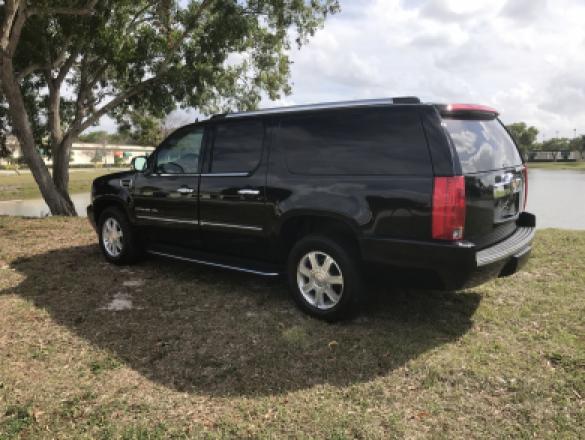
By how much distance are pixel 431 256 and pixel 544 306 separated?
6.05 feet

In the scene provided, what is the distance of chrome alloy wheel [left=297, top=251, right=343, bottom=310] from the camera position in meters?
4.32

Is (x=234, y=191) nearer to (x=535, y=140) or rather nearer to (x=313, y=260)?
(x=313, y=260)

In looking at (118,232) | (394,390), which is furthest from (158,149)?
(394,390)

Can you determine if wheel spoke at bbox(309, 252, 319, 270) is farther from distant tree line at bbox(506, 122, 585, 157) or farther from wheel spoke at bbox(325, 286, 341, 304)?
distant tree line at bbox(506, 122, 585, 157)

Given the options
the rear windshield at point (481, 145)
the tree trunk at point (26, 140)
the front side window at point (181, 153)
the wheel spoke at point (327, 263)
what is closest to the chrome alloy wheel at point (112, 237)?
the front side window at point (181, 153)

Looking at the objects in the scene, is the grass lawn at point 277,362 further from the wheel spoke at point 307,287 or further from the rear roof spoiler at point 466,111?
the rear roof spoiler at point 466,111

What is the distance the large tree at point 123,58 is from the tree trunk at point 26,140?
0.02 m

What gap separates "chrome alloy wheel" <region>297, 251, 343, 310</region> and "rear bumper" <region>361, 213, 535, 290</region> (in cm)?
38

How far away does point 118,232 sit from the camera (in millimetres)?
6383

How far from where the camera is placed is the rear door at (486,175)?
3750 mm

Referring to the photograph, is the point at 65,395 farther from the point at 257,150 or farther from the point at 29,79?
the point at 29,79

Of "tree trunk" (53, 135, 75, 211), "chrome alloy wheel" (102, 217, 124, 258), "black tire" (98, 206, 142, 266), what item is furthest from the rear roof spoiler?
"tree trunk" (53, 135, 75, 211)

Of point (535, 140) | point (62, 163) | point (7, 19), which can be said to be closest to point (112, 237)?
point (7, 19)

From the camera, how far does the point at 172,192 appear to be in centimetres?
559
